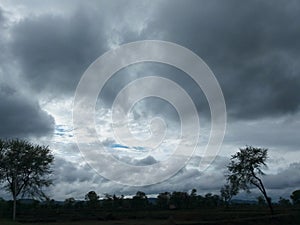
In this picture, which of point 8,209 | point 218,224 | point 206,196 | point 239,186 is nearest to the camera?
point 218,224

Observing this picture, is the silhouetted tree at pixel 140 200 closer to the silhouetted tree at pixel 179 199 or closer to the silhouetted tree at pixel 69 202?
the silhouetted tree at pixel 179 199

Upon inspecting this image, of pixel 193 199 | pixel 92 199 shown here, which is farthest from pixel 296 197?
pixel 92 199

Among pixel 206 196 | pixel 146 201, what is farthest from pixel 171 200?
pixel 206 196

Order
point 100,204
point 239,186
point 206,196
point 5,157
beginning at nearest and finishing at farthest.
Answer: point 5,157, point 239,186, point 100,204, point 206,196

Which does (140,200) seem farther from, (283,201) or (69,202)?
(283,201)

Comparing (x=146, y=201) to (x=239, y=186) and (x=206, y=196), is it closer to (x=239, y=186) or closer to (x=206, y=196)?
(x=206, y=196)

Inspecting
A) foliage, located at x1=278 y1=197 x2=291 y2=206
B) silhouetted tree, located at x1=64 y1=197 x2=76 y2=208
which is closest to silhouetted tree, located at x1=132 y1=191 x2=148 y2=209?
silhouetted tree, located at x1=64 y1=197 x2=76 y2=208

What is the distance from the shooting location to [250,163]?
2601 inches

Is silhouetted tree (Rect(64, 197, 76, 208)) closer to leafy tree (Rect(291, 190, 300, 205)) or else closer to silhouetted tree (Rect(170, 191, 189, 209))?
silhouetted tree (Rect(170, 191, 189, 209))

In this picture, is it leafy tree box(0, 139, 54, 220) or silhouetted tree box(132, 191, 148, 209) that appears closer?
leafy tree box(0, 139, 54, 220)

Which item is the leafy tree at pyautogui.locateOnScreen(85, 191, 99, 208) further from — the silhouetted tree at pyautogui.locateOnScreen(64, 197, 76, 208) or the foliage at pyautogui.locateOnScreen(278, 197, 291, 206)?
the foliage at pyautogui.locateOnScreen(278, 197, 291, 206)

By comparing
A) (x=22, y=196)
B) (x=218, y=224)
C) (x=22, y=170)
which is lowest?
(x=218, y=224)

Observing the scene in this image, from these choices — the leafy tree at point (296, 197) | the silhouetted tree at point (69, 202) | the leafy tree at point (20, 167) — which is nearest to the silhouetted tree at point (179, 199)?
the silhouetted tree at point (69, 202)

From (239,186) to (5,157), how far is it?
45.0 meters
